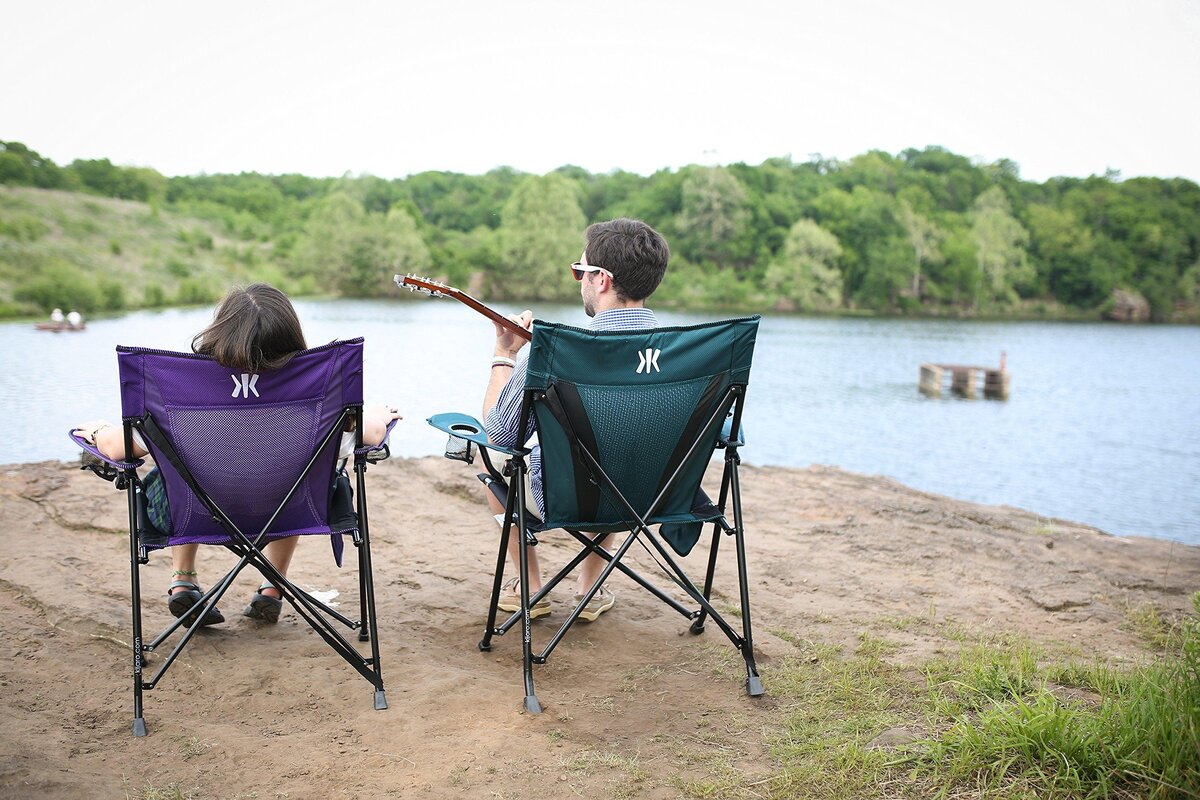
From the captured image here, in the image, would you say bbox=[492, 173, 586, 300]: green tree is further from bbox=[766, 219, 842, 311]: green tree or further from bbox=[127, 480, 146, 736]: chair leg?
bbox=[127, 480, 146, 736]: chair leg

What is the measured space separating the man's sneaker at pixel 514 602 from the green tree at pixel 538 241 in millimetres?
38752

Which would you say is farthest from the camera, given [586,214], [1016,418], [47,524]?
[586,214]

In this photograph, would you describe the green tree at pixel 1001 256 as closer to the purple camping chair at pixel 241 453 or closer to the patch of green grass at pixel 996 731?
the patch of green grass at pixel 996 731

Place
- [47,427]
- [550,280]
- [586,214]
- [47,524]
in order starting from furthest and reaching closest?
1. [586,214]
2. [550,280]
3. [47,427]
4. [47,524]

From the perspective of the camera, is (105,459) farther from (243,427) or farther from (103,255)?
(103,255)

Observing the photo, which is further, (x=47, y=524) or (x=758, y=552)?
(x=758, y=552)

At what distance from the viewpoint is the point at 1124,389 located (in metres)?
30.6

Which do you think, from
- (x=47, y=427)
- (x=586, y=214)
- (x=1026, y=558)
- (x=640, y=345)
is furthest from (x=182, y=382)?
(x=586, y=214)

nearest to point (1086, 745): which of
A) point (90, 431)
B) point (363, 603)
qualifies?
point (363, 603)

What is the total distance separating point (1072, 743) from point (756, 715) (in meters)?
0.88

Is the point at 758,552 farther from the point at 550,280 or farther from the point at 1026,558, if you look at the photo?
the point at 550,280

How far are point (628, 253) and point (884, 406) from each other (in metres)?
22.0

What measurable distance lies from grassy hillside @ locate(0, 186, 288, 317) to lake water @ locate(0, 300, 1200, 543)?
1731mm

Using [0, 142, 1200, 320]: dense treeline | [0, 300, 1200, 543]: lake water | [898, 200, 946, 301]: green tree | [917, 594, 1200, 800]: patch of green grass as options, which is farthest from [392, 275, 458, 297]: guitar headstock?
[898, 200, 946, 301]: green tree
